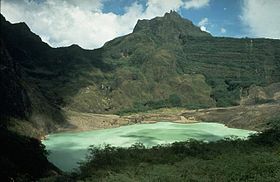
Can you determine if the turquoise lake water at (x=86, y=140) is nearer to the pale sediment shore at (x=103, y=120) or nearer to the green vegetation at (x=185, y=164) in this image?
the pale sediment shore at (x=103, y=120)

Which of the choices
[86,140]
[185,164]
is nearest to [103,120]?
[86,140]

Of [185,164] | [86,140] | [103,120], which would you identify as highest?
[103,120]

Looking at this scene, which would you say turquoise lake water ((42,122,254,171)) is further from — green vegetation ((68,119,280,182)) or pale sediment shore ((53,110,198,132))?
green vegetation ((68,119,280,182))

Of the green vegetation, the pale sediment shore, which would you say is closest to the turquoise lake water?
the pale sediment shore

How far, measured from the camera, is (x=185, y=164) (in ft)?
110

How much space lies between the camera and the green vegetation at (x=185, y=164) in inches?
1156

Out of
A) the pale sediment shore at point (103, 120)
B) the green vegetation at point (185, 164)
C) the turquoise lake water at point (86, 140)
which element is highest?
the pale sediment shore at point (103, 120)

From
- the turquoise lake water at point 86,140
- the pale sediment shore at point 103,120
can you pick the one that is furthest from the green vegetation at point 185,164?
the pale sediment shore at point 103,120

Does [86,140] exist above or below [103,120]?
below

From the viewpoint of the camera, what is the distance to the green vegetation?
29375 mm

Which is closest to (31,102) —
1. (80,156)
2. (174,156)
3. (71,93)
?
(80,156)

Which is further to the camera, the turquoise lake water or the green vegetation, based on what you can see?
the turquoise lake water

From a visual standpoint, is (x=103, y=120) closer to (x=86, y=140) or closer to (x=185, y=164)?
(x=86, y=140)

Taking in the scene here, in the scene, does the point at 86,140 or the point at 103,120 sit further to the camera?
the point at 103,120
